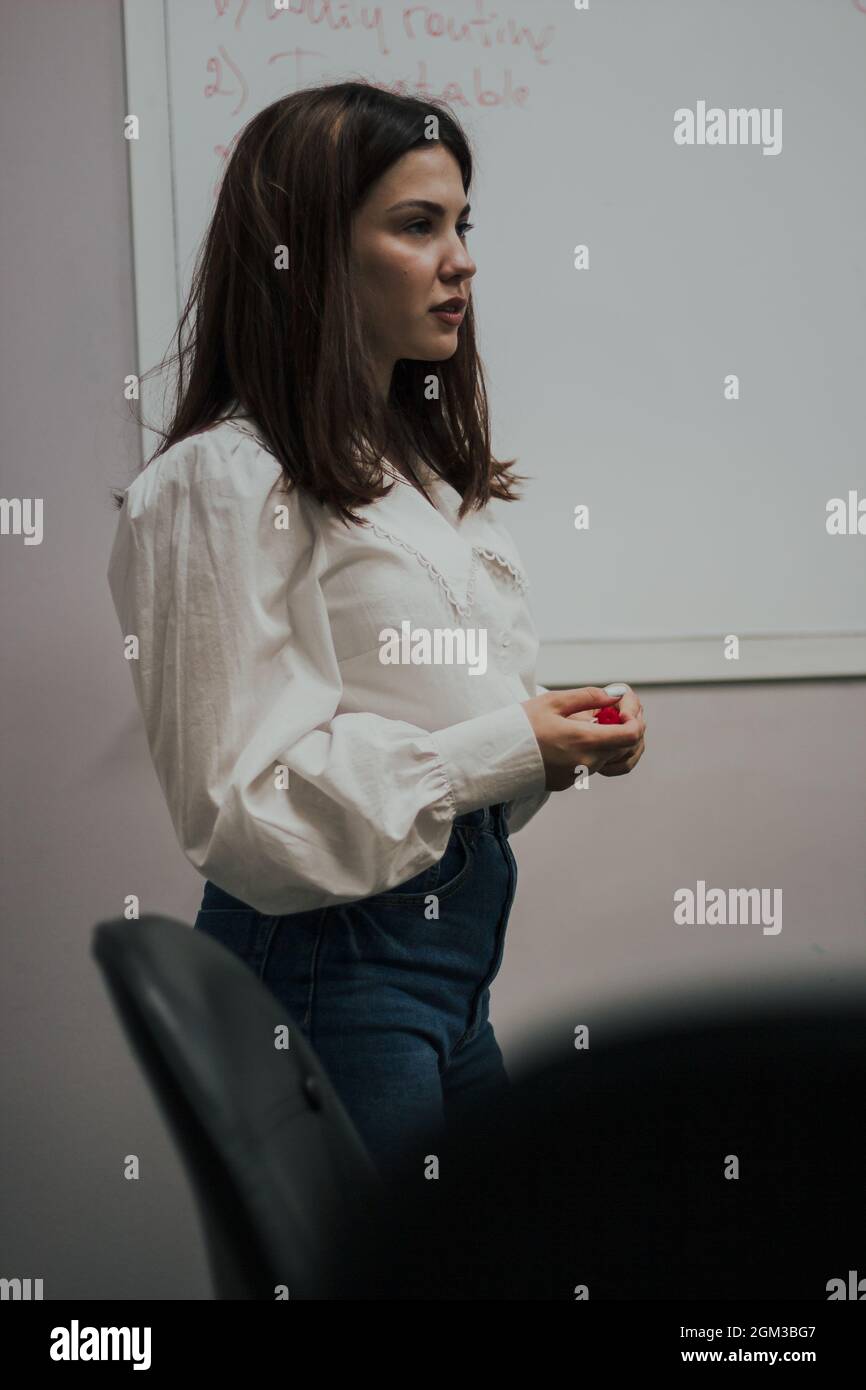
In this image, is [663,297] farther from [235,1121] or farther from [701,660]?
[235,1121]

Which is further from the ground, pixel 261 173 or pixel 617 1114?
pixel 261 173

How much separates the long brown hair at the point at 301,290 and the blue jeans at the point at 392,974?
27cm

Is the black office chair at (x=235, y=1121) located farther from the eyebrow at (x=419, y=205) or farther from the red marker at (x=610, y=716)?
the eyebrow at (x=419, y=205)

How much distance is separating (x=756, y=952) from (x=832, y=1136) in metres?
1.38

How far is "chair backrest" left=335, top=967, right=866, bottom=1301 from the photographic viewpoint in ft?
1.02

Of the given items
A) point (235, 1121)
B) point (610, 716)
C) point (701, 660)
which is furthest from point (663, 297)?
point (235, 1121)

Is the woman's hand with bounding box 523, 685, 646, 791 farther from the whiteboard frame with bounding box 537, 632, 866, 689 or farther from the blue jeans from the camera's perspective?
the whiteboard frame with bounding box 537, 632, 866, 689

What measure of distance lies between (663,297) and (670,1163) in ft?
4.63

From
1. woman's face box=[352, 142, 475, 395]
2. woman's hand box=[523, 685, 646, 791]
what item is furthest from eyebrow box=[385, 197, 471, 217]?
woman's hand box=[523, 685, 646, 791]

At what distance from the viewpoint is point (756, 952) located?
5.38 feet

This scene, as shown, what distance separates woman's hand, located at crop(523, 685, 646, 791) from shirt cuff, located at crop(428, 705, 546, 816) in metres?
0.01
